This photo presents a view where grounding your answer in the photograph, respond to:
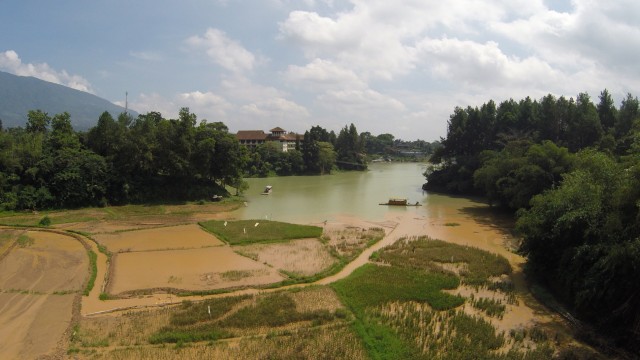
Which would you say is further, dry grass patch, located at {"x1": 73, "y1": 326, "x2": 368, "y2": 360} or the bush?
the bush

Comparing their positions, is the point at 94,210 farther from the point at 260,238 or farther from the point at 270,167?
the point at 270,167

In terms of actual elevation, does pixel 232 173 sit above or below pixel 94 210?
above

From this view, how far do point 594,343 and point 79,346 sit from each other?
15779mm

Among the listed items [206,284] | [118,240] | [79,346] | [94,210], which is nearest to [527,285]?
[206,284]

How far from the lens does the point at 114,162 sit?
39.2 metres

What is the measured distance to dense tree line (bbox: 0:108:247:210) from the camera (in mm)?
34156

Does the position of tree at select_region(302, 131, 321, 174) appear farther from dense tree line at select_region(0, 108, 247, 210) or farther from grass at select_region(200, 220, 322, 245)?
grass at select_region(200, 220, 322, 245)

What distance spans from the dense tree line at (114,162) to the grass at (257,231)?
11.9 meters

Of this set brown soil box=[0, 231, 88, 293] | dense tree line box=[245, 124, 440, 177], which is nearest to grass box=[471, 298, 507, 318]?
brown soil box=[0, 231, 88, 293]

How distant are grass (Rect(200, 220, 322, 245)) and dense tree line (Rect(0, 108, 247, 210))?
11930mm

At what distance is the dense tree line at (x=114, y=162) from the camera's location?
3416 cm

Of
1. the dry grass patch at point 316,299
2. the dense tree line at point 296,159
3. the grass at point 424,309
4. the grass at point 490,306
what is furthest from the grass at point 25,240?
the dense tree line at point 296,159

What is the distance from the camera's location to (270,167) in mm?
76562

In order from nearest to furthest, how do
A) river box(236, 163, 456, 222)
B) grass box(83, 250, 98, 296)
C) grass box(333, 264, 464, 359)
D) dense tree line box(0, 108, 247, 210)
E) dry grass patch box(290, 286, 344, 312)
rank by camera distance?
grass box(333, 264, 464, 359) → dry grass patch box(290, 286, 344, 312) → grass box(83, 250, 98, 296) → dense tree line box(0, 108, 247, 210) → river box(236, 163, 456, 222)
